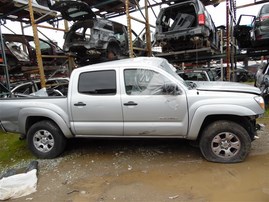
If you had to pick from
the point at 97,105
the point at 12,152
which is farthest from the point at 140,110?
the point at 12,152

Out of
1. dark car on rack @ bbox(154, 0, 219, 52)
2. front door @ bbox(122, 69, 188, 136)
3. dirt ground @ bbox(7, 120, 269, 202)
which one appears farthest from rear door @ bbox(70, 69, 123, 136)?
dark car on rack @ bbox(154, 0, 219, 52)

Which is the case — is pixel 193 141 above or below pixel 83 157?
above

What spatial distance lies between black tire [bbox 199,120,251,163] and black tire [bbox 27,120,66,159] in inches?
104

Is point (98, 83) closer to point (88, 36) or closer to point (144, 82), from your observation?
point (144, 82)

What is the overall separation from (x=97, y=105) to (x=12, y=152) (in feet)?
8.38

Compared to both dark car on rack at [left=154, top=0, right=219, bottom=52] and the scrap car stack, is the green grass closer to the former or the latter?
the scrap car stack

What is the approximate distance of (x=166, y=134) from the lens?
450 centimetres

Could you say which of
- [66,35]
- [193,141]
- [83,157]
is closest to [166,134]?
[193,141]

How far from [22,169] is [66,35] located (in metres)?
5.45

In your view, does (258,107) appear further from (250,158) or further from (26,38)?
(26,38)

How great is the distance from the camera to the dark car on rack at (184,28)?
323 inches

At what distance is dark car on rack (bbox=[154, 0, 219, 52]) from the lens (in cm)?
820

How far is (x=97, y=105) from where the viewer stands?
4.66 metres

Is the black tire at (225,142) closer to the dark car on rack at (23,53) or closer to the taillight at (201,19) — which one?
the taillight at (201,19)
